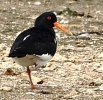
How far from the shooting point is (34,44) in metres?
6.84

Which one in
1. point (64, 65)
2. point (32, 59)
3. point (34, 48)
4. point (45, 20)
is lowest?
point (64, 65)

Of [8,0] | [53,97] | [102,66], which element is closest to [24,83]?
[53,97]

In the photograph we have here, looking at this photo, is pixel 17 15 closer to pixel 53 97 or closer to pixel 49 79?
pixel 49 79

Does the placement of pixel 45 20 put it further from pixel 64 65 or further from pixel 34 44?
pixel 64 65

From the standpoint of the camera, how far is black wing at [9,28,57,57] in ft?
21.7

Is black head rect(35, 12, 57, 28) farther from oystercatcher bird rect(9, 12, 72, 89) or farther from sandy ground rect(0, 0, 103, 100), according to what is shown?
sandy ground rect(0, 0, 103, 100)

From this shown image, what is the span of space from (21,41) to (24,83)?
2.31 ft

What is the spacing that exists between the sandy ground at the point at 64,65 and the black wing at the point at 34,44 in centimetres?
49

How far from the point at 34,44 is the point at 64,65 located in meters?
1.55

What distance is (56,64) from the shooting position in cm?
837

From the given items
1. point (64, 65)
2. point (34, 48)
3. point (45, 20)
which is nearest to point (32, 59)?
point (34, 48)

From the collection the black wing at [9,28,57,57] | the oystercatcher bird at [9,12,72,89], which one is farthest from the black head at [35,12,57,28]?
the black wing at [9,28,57,57]

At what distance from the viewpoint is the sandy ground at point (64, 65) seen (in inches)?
265

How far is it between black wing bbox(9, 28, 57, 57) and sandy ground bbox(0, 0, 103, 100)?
49 cm
